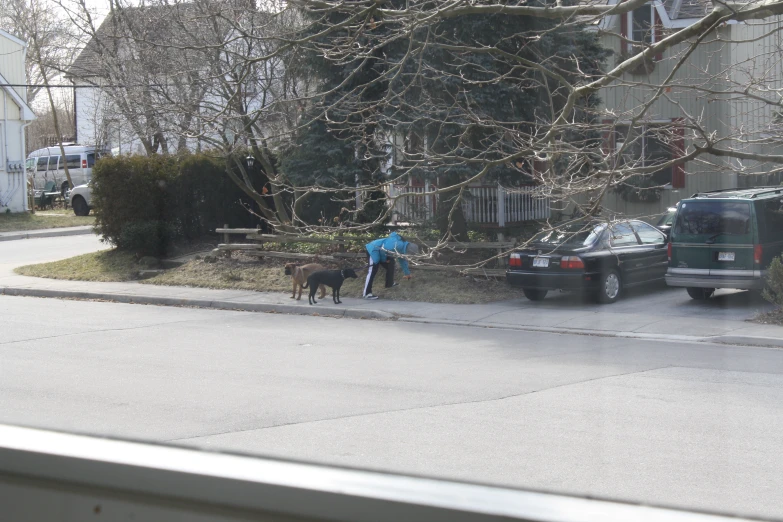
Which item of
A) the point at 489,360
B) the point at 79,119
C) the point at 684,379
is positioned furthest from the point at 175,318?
the point at 79,119

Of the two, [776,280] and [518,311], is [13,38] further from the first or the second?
[776,280]

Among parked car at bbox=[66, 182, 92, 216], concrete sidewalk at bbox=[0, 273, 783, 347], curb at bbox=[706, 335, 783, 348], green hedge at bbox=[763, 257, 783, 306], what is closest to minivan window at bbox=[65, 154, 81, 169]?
parked car at bbox=[66, 182, 92, 216]

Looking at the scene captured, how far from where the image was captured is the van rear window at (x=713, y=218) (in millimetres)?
13938

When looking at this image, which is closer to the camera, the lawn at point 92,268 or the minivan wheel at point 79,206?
the lawn at point 92,268

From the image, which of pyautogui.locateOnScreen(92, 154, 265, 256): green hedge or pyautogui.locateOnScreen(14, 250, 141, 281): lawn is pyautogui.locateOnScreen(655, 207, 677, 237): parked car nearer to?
pyautogui.locateOnScreen(92, 154, 265, 256): green hedge

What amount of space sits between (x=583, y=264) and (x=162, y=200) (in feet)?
38.7

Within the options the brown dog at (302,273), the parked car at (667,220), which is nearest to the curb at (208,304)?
the brown dog at (302,273)

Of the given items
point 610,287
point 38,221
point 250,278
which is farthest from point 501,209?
point 38,221

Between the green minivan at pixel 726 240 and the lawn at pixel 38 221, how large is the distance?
74.7ft

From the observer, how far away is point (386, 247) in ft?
50.5

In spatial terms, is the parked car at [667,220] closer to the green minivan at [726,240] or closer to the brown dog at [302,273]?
the green minivan at [726,240]

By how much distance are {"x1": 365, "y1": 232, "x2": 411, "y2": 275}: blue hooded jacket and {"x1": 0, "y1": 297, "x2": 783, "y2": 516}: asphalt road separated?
251cm

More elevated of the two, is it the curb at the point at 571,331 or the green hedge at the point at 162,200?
the green hedge at the point at 162,200

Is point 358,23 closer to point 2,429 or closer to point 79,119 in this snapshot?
point 2,429
